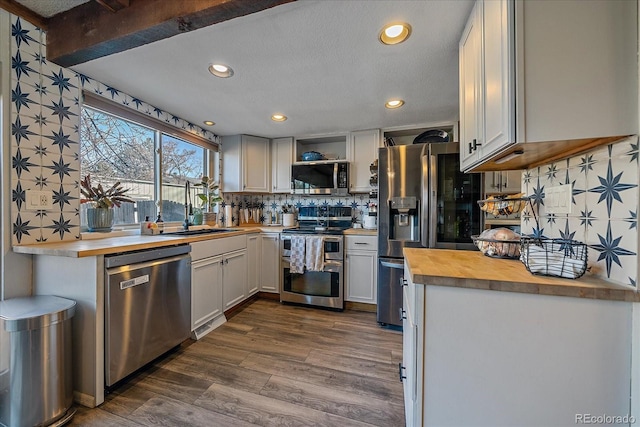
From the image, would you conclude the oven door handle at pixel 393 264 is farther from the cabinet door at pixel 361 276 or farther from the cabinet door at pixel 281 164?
the cabinet door at pixel 281 164

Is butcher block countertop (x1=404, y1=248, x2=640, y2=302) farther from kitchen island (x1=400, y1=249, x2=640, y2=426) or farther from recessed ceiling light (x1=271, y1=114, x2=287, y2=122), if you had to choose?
recessed ceiling light (x1=271, y1=114, x2=287, y2=122)

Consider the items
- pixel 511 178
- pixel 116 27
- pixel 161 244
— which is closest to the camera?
pixel 116 27

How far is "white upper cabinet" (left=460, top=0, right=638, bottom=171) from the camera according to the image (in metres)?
0.78

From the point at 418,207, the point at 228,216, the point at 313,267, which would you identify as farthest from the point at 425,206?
the point at 228,216

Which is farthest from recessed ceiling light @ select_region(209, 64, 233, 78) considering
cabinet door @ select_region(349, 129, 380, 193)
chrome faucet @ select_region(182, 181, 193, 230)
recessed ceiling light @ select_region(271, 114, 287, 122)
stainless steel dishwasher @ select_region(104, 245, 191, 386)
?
cabinet door @ select_region(349, 129, 380, 193)

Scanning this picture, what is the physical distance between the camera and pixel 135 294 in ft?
5.20

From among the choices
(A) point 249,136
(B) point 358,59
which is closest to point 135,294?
(B) point 358,59

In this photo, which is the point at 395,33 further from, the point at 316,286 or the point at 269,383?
the point at 316,286

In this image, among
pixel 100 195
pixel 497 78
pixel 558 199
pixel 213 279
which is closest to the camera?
pixel 497 78

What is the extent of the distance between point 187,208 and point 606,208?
317cm

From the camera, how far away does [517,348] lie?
0.84m

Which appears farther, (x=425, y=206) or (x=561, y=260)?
(x=425, y=206)

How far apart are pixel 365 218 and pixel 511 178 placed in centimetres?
162

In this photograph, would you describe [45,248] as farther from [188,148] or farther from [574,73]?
[574,73]
